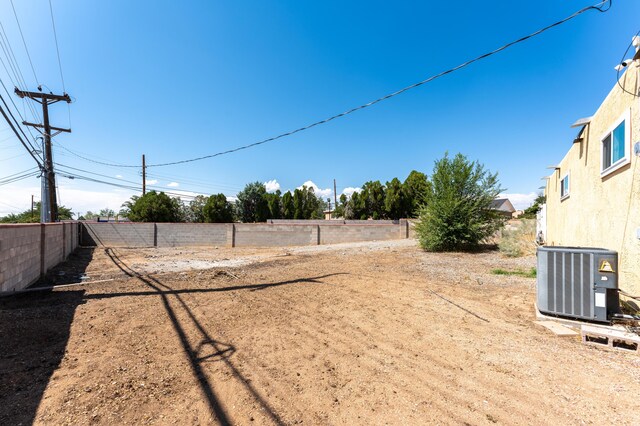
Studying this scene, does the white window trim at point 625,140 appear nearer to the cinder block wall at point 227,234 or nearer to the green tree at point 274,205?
the cinder block wall at point 227,234

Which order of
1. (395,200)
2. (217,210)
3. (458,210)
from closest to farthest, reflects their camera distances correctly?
(458,210)
(395,200)
(217,210)

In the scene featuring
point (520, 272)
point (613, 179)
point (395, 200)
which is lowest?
point (520, 272)

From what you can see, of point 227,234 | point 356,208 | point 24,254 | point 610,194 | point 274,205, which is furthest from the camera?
point 274,205

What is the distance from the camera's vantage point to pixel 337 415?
2256 millimetres

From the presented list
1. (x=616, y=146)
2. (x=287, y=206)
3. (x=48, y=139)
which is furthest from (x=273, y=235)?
(x=287, y=206)

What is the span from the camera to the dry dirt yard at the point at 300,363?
2.27 meters

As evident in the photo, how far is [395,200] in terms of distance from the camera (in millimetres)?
34594

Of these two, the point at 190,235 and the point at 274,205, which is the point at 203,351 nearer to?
the point at 190,235

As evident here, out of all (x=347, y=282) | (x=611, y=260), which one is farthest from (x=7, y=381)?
(x=611, y=260)

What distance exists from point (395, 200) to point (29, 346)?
3389 cm

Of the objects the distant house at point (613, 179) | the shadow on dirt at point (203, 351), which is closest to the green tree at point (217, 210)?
the shadow on dirt at point (203, 351)

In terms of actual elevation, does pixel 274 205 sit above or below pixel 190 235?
above

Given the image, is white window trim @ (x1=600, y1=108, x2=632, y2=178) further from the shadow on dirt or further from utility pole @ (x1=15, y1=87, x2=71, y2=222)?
utility pole @ (x1=15, y1=87, x2=71, y2=222)

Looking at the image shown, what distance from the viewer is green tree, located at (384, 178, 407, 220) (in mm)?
34625
